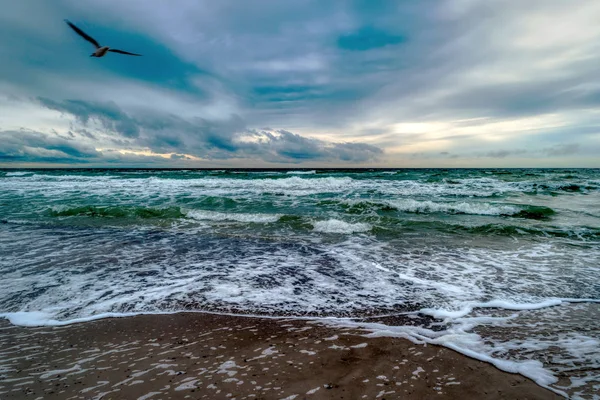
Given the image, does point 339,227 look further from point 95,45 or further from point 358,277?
point 95,45

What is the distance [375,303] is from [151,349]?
2894mm

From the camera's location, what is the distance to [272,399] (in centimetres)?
228

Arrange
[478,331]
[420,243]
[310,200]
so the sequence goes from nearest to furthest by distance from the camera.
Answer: [478,331]
[420,243]
[310,200]

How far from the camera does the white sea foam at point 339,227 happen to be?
9516 millimetres

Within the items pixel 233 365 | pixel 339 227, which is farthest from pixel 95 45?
pixel 233 365

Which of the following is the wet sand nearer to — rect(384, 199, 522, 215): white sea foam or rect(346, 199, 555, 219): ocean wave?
rect(346, 199, 555, 219): ocean wave

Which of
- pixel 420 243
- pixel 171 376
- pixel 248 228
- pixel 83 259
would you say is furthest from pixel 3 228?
pixel 420 243

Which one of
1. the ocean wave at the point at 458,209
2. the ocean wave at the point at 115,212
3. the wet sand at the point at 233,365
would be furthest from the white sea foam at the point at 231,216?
the wet sand at the point at 233,365

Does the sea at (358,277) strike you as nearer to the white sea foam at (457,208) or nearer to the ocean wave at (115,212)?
the ocean wave at (115,212)

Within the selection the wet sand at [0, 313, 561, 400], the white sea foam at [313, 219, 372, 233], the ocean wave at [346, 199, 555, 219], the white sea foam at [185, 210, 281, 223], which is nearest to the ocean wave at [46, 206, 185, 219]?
the white sea foam at [185, 210, 281, 223]

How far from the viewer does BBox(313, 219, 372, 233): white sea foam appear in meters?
9.52

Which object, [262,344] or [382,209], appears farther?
[382,209]

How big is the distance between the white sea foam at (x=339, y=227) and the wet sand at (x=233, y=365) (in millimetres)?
6158

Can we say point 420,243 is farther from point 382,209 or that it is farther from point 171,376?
point 171,376
